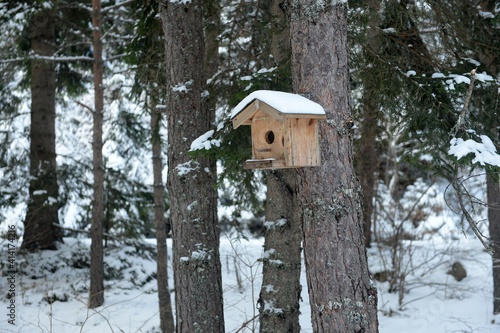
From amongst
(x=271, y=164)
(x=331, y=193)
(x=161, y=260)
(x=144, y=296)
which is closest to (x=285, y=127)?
(x=271, y=164)

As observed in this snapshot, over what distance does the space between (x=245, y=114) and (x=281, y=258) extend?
1.88m

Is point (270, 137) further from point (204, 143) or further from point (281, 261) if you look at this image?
point (281, 261)

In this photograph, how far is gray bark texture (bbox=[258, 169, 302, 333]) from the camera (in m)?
4.27

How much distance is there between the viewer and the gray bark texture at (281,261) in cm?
427

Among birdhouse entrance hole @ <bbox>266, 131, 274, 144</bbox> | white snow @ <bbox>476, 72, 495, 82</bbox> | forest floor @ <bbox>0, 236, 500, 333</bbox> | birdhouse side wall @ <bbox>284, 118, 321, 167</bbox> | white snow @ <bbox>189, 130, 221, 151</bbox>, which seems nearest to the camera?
birdhouse side wall @ <bbox>284, 118, 321, 167</bbox>

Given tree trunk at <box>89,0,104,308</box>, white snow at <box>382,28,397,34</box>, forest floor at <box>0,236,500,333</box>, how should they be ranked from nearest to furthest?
white snow at <box>382,28,397,34</box> → forest floor at <box>0,236,500,333</box> → tree trunk at <box>89,0,104,308</box>

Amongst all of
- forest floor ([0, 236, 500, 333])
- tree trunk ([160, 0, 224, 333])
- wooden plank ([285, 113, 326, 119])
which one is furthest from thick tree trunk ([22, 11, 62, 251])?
wooden plank ([285, 113, 326, 119])

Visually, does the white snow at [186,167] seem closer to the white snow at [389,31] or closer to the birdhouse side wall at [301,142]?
the birdhouse side wall at [301,142]

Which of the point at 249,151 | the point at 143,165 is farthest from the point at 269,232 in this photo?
the point at 143,165

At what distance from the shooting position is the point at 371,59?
4.48m

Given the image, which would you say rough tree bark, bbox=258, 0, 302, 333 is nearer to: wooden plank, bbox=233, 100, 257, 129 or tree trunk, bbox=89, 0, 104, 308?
wooden plank, bbox=233, 100, 257, 129

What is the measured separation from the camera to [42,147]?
Result: 9.00 meters

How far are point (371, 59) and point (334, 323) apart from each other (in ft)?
9.22

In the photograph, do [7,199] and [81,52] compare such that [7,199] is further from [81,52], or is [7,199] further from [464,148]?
[464,148]
